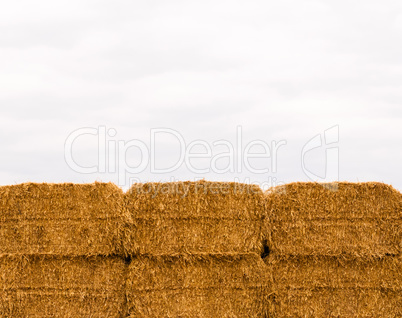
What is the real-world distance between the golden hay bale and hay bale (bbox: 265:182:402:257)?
541 millimetres

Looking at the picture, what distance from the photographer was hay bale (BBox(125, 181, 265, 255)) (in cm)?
711

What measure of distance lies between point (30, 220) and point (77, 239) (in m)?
0.70

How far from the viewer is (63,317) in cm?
720

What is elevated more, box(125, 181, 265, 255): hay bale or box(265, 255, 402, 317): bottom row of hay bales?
box(125, 181, 265, 255): hay bale

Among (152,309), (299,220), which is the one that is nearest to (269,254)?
(299,220)

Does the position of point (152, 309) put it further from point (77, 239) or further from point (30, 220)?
point (30, 220)

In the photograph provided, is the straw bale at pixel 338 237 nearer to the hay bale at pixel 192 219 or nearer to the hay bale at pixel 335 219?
the hay bale at pixel 335 219

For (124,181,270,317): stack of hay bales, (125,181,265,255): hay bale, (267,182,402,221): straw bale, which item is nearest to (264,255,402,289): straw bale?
(124,181,270,317): stack of hay bales

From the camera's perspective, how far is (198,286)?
7168 mm

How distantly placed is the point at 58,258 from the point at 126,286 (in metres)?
1.00

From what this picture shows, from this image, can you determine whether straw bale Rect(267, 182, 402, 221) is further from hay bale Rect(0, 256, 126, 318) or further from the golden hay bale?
hay bale Rect(0, 256, 126, 318)

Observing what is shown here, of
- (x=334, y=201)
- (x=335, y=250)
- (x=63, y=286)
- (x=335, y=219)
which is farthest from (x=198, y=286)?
(x=334, y=201)

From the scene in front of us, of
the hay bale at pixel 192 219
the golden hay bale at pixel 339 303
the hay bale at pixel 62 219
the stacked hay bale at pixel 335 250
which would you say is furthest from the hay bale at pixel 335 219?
the hay bale at pixel 62 219

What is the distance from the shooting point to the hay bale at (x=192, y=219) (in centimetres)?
711
